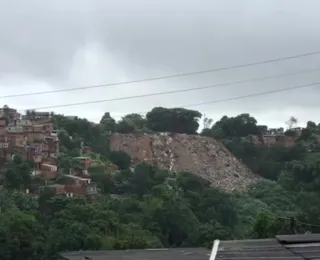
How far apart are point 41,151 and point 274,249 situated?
3997cm

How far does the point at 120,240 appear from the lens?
2170 centimetres

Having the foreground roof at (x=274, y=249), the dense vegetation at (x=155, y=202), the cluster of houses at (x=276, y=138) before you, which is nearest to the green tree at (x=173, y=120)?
the dense vegetation at (x=155, y=202)

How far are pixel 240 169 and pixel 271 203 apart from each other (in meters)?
19.4

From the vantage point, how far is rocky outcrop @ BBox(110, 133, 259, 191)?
2197 inches

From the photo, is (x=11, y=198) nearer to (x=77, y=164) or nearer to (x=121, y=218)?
(x=121, y=218)

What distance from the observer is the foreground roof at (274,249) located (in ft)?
10.3

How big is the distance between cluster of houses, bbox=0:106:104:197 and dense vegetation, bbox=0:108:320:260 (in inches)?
30.6

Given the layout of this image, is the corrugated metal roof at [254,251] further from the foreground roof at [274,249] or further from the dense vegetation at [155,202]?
the dense vegetation at [155,202]

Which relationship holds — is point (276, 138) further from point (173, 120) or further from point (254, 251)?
point (254, 251)

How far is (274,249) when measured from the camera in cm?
340

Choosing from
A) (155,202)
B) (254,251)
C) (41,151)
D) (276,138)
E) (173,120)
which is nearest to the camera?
(254,251)

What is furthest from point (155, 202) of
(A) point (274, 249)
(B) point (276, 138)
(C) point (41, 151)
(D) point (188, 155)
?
(D) point (188, 155)

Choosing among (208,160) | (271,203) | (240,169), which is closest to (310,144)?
(240,169)

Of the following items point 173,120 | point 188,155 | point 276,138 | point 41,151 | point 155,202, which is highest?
point 173,120
